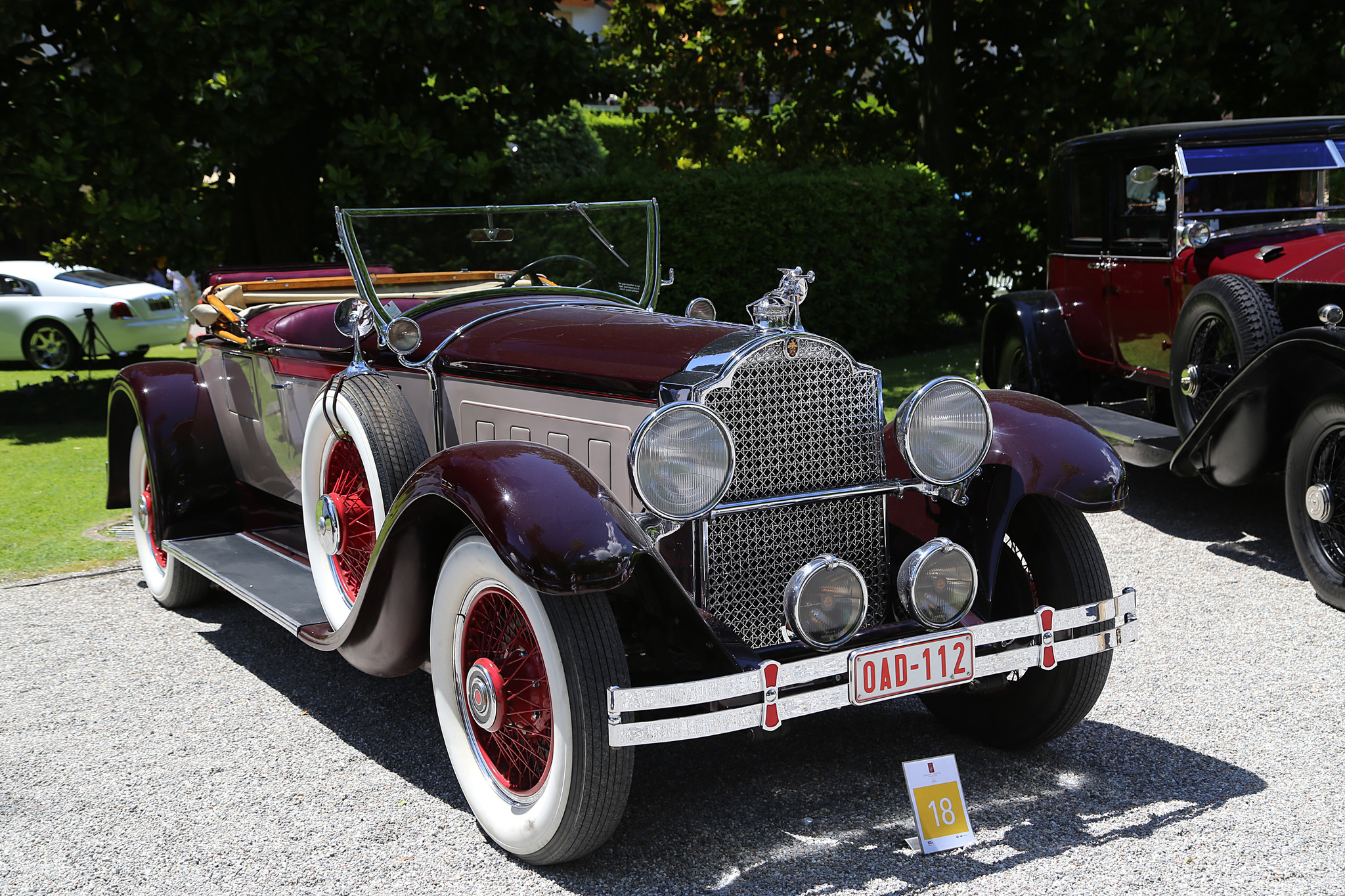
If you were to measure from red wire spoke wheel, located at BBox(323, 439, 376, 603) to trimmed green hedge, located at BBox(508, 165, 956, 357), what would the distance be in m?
7.53

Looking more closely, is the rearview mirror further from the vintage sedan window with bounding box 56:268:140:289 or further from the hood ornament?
the vintage sedan window with bounding box 56:268:140:289

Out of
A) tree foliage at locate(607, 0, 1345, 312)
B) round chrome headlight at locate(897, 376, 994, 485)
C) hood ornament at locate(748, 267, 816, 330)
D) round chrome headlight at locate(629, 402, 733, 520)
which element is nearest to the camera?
round chrome headlight at locate(629, 402, 733, 520)

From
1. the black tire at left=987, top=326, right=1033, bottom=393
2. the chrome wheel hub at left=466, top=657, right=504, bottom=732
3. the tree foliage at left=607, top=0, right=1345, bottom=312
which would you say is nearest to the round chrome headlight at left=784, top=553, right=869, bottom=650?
the chrome wheel hub at left=466, top=657, right=504, bottom=732

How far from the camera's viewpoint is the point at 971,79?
13.8 m

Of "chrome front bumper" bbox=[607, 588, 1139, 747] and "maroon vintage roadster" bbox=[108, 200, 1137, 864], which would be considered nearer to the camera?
"chrome front bumper" bbox=[607, 588, 1139, 747]

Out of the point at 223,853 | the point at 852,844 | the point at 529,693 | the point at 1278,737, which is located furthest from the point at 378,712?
the point at 1278,737

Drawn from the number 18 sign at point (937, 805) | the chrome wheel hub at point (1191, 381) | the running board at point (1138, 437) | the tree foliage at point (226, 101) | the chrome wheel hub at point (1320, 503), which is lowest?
the number 18 sign at point (937, 805)

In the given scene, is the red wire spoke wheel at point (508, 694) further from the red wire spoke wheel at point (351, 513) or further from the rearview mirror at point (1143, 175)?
the rearview mirror at point (1143, 175)

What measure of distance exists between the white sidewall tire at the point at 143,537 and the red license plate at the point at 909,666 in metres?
3.40

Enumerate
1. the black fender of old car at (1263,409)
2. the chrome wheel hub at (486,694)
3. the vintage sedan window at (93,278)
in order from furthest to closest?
the vintage sedan window at (93,278) → the black fender of old car at (1263,409) → the chrome wheel hub at (486,694)

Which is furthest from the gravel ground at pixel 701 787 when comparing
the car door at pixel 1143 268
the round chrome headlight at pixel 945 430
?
the car door at pixel 1143 268

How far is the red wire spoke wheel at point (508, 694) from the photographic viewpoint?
2.80 meters

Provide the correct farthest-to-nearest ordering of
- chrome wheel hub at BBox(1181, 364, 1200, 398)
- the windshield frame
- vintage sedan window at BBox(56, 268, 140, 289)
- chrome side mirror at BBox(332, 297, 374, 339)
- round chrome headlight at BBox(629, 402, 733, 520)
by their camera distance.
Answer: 1. vintage sedan window at BBox(56, 268, 140, 289)
2. chrome wheel hub at BBox(1181, 364, 1200, 398)
3. the windshield frame
4. chrome side mirror at BBox(332, 297, 374, 339)
5. round chrome headlight at BBox(629, 402, 733, 520)

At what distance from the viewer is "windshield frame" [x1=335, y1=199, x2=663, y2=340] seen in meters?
4.11
